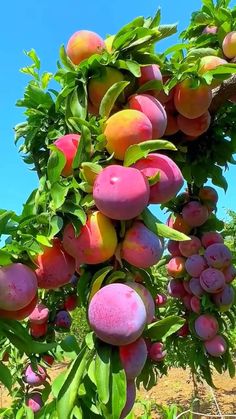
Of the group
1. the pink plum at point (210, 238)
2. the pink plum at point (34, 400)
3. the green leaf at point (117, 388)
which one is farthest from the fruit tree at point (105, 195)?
the pink plum at point (34, 400)

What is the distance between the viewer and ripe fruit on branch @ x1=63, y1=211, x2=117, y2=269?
3.17 feet

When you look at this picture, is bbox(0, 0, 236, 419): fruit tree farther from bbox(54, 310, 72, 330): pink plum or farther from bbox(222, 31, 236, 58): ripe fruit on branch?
bbox(54, 310, 72, 330): pink plum

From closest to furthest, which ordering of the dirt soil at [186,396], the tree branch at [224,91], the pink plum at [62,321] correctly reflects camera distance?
the tree branch at [224,91] < the pink plum at [62,321] < the dirt soil at [186,396]

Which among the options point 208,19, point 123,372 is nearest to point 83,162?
point 123,372

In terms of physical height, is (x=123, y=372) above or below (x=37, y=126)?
below

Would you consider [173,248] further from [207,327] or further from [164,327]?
[164,327]

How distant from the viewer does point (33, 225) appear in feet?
3.19

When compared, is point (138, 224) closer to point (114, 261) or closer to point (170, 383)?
point (114, 261)

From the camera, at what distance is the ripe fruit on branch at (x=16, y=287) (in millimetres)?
882

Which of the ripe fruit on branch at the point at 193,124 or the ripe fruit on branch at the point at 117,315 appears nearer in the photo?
the ripe fruit on branch at the point at 117,315

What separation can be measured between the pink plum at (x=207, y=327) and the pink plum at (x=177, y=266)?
0.28m

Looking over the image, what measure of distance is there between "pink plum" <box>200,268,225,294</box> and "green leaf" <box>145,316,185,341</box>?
3.56 ft

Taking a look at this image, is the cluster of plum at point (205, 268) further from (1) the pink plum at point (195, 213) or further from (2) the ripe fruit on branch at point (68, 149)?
(2) the ripe fruit on branch at point (68, 149)

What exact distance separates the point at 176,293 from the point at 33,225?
5.14 ft
